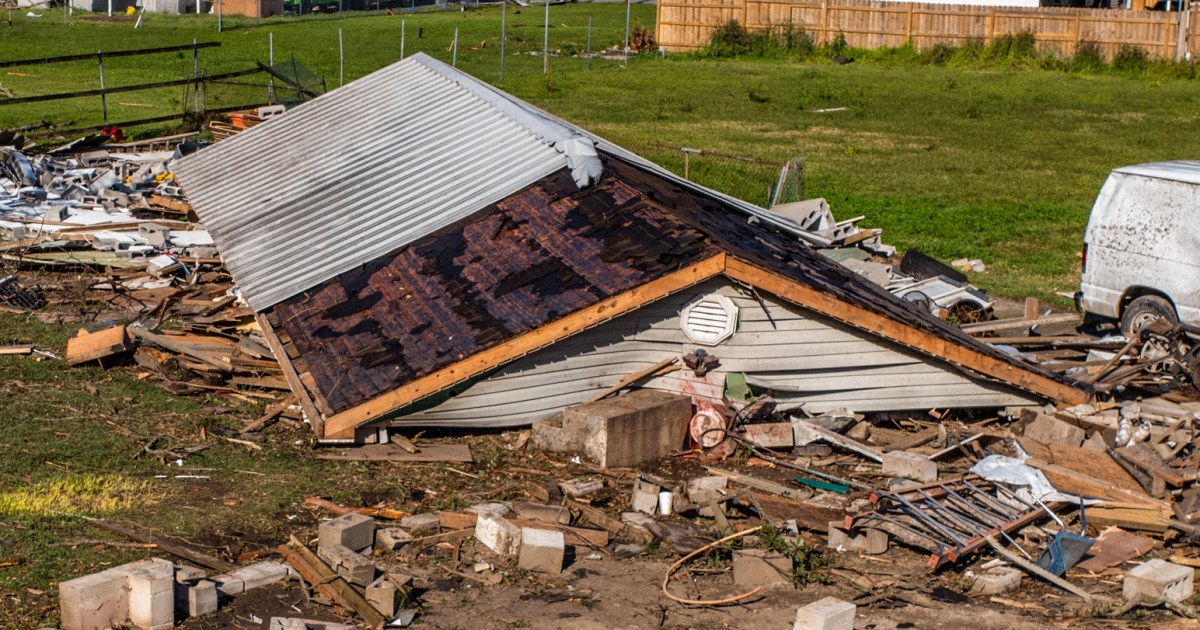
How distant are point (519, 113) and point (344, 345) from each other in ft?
20.7

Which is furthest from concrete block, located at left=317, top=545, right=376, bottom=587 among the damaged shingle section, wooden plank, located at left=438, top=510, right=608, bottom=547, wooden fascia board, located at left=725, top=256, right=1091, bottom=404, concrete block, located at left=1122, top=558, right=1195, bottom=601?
concrete block, located at left=1122, top=558, right=1195, bottom=601

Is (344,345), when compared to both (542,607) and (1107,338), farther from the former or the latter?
(1107,338)

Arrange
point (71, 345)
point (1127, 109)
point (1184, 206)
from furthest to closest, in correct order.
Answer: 1. point (1127, 109)
2. point (1184, 206)
3. point (71, 345)

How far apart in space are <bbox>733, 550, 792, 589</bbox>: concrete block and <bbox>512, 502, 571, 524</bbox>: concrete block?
149 centimetres

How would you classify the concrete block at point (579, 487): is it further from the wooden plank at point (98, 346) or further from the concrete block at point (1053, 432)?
the wooden plank at point (98, 346)

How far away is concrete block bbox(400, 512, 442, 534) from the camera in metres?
10.3

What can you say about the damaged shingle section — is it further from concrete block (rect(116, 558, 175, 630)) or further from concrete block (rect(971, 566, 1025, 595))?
concrete block (rect(971, 566, 1025, 595))

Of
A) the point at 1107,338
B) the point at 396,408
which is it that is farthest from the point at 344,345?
the point at 1107,338

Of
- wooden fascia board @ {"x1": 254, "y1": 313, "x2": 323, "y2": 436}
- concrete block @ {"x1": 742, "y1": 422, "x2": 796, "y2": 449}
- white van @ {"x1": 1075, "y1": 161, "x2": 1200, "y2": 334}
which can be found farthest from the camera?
white van @ {"x1": 1075, "y1": 161, "x2": 1200, "y2": 334}

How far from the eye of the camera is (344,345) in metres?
12.5

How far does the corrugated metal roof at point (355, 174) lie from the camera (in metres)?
14.9

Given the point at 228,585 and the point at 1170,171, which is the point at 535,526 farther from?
the point at 1170,171

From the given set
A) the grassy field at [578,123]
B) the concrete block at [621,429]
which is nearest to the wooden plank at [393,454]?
the grassy field at [578,123]

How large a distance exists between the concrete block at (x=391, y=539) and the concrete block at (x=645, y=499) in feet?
6.34
